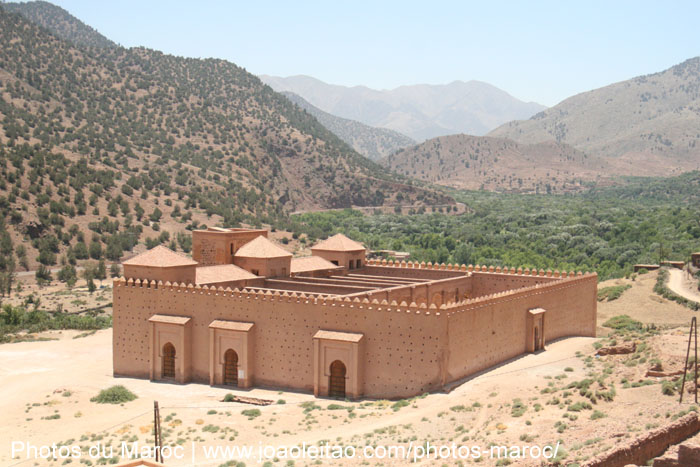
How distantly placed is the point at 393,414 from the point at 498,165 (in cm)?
16054

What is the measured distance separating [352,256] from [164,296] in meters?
10.0

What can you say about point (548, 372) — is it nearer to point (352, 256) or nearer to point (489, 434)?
point (489, 434)

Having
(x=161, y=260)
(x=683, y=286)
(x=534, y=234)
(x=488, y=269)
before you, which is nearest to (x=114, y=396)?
(x=161, y=260)

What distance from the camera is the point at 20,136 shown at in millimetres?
75562

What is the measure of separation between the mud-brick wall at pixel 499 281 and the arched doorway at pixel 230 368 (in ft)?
38.8

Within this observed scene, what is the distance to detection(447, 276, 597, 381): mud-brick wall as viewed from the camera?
2425 cm

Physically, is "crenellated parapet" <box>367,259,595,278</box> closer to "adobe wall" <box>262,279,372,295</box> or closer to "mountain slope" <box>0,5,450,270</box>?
"adobe wall" <box>262,279,372,295</box>

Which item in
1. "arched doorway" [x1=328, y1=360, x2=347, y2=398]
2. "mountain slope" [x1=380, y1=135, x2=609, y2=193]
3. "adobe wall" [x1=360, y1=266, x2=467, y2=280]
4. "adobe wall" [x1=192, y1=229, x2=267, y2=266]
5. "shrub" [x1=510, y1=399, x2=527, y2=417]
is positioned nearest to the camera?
"shrub" [x1=510, y1=399, x2=527, y2=417]

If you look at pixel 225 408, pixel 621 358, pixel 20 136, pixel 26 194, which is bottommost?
pixel 225 408

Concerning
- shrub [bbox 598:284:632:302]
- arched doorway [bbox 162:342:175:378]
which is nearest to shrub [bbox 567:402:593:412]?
arched doorway [bbox 162:342:175:378]

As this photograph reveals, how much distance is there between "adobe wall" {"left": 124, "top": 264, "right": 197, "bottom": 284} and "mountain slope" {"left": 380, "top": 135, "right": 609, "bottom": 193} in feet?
444

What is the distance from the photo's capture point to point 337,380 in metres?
24.7

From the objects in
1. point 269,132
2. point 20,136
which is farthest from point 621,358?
point 269,132

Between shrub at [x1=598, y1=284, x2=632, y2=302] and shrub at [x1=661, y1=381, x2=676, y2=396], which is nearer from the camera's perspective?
shrub at [x1=661, y1=381, x2=676, y2=396]
